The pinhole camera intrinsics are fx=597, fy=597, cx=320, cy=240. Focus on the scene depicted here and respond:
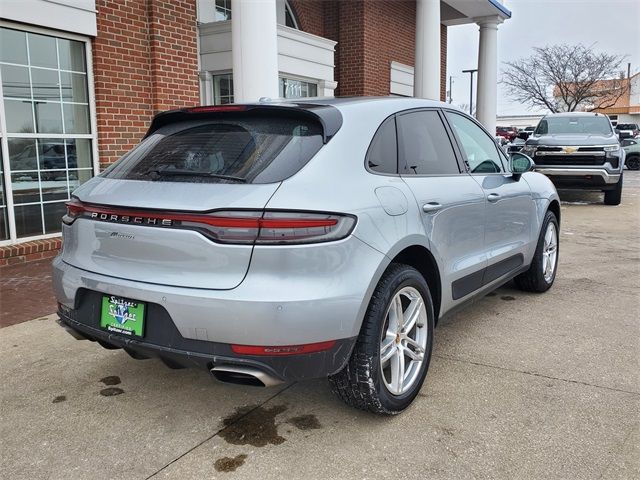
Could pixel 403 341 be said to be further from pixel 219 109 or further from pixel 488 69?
pixel 488 69

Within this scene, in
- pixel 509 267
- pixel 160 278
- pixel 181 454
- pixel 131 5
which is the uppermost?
pixel 131 5

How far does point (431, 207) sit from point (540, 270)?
96.6 inches

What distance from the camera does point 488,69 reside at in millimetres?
14391

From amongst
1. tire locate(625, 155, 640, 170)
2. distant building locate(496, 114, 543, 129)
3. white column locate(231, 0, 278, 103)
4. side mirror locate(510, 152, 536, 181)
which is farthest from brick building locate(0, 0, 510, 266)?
distant building locate(496, 114, 543, 129)

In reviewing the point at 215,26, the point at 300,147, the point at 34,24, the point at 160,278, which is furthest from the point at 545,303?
the point at 215,26

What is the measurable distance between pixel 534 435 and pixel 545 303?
248 cm

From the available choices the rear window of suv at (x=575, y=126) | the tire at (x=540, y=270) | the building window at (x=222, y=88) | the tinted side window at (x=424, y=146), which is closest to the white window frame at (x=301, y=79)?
the building window at (x=222, y=88)

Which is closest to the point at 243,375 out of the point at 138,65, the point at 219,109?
the point at 219,109

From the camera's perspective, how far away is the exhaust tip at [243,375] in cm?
256

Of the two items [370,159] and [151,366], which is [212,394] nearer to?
[151,366]

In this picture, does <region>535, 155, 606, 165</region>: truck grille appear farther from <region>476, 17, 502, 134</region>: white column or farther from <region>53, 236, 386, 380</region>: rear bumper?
<region>53, 236, 386, 380</region>: rear bumper

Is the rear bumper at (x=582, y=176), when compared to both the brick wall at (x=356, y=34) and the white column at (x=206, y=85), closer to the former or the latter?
the brick wall at (x=356, y=34)

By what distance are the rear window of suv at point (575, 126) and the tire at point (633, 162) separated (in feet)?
41.9

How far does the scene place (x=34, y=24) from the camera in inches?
243
